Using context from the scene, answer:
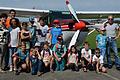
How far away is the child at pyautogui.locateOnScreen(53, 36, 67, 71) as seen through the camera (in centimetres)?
Answer: 978

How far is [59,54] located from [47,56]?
487 millimetres

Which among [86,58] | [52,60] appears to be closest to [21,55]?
[52,60]

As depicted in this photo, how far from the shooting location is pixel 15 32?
9.46m

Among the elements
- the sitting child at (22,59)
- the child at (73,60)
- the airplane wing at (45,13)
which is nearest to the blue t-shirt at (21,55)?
the sitting child at (22,59)

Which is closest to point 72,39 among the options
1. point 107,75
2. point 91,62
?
point 91,62

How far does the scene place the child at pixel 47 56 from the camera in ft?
31.3

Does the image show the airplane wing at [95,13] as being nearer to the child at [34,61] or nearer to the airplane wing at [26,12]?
the airplane wing at [26,12]

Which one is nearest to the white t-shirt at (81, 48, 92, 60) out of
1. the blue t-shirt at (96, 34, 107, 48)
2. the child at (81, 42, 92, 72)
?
the child at (81, 42, 92, 72)

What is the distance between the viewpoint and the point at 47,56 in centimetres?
959

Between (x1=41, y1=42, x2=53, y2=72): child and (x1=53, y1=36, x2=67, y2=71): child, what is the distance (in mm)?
236

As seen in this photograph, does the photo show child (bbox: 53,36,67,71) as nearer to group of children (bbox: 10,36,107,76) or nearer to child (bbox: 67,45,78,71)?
group of children (bbox: 10,36,107,76)

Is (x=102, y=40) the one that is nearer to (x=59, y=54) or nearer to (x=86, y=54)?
(x=86, y=54)

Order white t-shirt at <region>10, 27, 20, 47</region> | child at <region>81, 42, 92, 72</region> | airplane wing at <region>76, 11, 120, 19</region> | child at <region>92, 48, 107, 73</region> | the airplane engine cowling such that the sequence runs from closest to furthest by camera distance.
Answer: white t-shirt at <region>10, 27, 20, 47</region>
child at <region>92, 48, 107, 73</region>
child at <region>81, 42, 92, 72</region>
the airplane engine cowling
airplane wing at <region>76, 11, 120, 19</region>

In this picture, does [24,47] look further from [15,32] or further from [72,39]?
[72,39]
